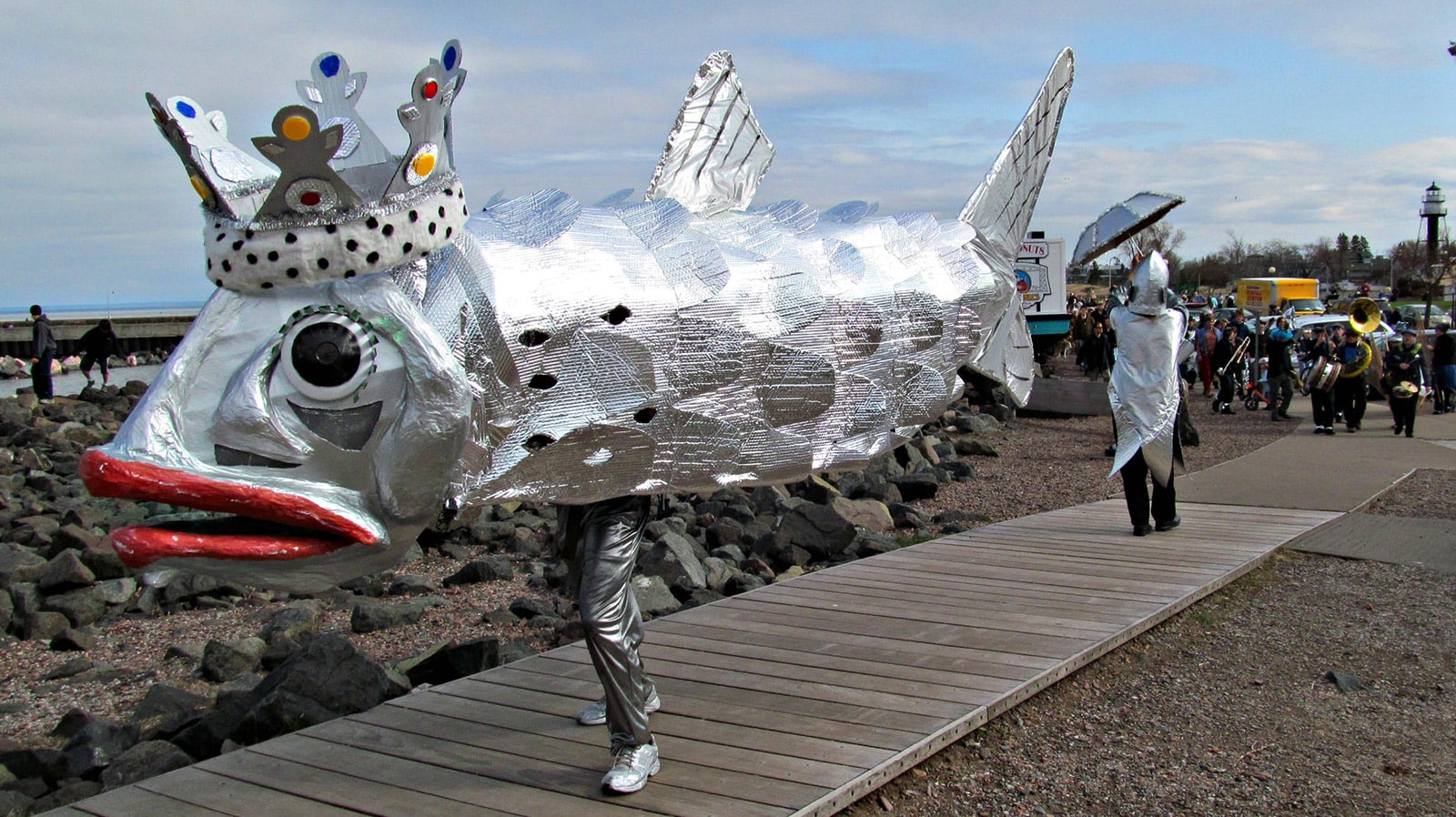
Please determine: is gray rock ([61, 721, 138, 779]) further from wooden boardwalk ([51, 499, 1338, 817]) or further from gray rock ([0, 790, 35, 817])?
wooden boardwalk ([51, 499, 1338, 817])

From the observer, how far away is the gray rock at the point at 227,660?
6363 millimetres

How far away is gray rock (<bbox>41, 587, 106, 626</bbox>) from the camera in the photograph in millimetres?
7457

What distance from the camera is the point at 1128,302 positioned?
7965 mm

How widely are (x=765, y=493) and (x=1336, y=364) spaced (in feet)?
27.2

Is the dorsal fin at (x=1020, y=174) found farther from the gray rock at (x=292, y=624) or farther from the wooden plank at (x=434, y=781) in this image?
the gray rock at (x=292, y=624)

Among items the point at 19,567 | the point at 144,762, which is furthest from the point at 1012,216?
the point at 19,567

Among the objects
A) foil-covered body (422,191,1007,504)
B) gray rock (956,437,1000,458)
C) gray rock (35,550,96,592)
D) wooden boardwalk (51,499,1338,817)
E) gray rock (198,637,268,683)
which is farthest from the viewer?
gray rock (956,437,1000,458)

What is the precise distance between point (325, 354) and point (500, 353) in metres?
0.51

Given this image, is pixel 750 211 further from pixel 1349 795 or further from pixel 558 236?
pixel 1349 795

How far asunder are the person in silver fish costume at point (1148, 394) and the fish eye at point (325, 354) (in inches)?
233

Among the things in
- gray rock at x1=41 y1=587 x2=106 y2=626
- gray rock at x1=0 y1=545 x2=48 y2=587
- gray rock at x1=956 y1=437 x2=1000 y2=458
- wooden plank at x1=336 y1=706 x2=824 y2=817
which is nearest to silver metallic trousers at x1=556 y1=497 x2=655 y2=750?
wooden plank at x1=336 y1=706 x2=824 y2=817

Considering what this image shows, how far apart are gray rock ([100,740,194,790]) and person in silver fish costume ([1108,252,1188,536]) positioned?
5818 millimetres

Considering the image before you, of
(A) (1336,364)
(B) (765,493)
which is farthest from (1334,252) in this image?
(B) (765,493)

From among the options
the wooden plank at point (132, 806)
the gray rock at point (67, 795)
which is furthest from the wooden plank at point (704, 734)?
the gray rock at point (67, 795)
